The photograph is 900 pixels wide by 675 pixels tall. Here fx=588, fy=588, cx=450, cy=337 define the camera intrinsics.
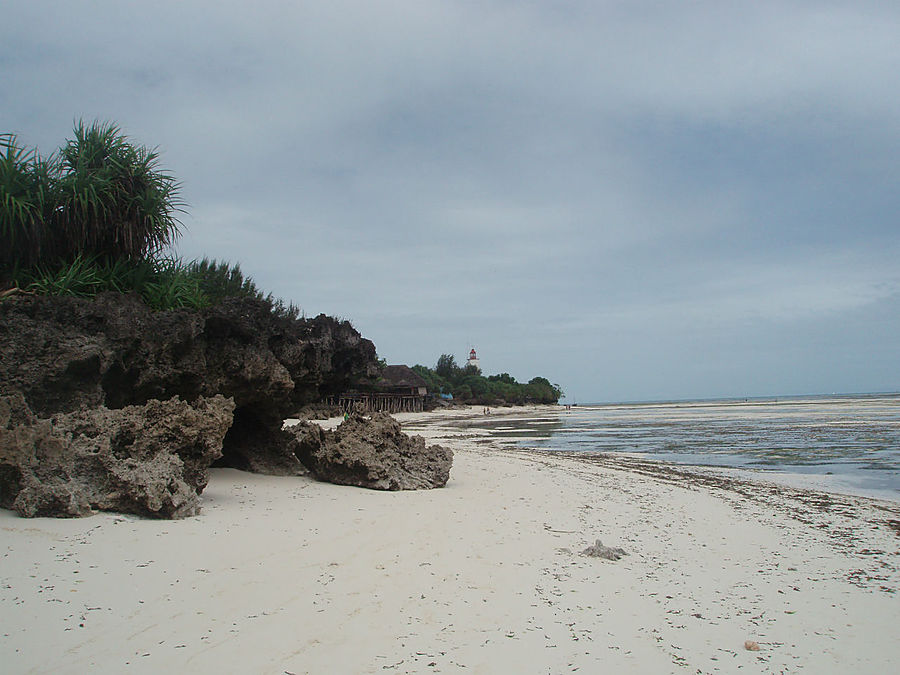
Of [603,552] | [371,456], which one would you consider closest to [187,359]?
[371,456]

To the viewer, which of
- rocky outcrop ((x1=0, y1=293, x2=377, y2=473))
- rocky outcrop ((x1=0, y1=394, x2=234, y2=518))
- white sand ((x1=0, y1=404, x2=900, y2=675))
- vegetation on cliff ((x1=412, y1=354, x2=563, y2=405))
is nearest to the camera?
white sand ((x1=0, y1=404, x2=900, y2=675))

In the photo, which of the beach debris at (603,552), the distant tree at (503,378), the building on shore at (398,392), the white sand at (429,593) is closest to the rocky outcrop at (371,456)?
the white sand at (429,593)

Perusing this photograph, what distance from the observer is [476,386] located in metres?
82.0

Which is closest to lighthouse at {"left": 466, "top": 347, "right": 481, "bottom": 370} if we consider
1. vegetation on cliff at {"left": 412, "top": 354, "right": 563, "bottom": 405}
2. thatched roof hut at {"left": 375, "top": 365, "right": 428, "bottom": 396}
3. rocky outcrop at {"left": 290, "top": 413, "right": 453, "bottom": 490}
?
vegetation on cliff at {"left": 412, "top": 354, "right": 563, "bottom": 405}

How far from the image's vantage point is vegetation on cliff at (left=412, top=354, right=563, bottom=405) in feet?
258

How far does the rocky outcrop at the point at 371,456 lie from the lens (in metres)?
8.59

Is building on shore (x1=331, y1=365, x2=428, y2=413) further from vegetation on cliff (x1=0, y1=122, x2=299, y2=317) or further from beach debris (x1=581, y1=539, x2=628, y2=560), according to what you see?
beach debris (x1=581, y1=539, x2=628, y2=560)

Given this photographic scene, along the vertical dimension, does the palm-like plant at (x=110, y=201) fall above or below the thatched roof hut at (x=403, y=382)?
above

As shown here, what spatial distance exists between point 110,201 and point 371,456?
16.8 ft

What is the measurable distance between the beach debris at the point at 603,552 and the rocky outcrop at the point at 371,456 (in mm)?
3656

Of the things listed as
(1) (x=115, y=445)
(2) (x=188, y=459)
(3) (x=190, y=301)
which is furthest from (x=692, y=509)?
(3) (x=190, y=301)

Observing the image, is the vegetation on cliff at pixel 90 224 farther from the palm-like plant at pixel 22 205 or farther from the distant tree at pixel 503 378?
the distant tree at pixel 503 378

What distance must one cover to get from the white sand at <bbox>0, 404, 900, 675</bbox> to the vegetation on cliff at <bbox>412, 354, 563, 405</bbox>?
6178 cm

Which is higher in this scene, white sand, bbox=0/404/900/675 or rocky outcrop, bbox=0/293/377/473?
rocky outcrop, bbox=0/293/377/473
